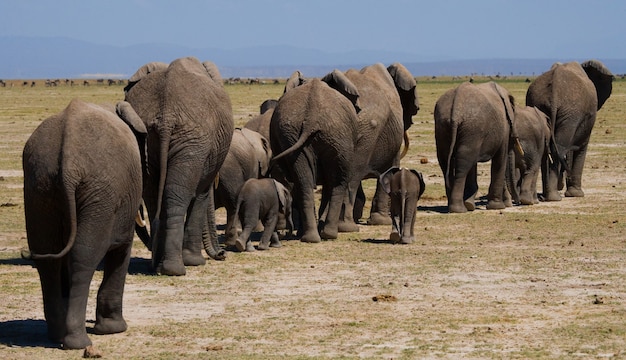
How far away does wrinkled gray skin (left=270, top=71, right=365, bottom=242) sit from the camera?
52.7 feet

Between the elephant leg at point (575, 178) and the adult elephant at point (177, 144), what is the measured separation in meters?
9.82

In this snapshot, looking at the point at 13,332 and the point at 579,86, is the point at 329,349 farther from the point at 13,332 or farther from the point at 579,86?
the point at 579,86

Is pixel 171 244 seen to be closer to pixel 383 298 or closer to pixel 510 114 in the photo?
pixel 383 298

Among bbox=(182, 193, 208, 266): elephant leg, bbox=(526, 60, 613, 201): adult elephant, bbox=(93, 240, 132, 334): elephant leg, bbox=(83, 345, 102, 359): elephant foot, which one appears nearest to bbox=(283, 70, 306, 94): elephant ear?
bbox=(182, 193, 208, 266): elephant leg

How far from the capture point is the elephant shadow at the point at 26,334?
31.9 ft

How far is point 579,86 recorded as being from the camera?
22922 millimetres

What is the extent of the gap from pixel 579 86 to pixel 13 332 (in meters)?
14.8

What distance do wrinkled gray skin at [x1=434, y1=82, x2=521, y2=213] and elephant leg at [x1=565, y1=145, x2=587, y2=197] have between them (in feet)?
6.75

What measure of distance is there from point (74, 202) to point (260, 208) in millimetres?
6143

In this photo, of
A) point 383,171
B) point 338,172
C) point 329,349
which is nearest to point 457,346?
point 329,349

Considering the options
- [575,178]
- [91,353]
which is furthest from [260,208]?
[575,178]

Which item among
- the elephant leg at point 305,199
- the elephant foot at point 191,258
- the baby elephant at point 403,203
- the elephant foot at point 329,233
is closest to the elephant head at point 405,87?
the baby elephant at point 403,203

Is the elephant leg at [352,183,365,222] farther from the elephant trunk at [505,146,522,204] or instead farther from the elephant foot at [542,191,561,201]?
the elephant foot at [542,191,561,201]

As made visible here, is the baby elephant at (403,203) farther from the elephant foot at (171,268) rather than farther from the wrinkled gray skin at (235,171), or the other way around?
the elephant foot at (171,268)
